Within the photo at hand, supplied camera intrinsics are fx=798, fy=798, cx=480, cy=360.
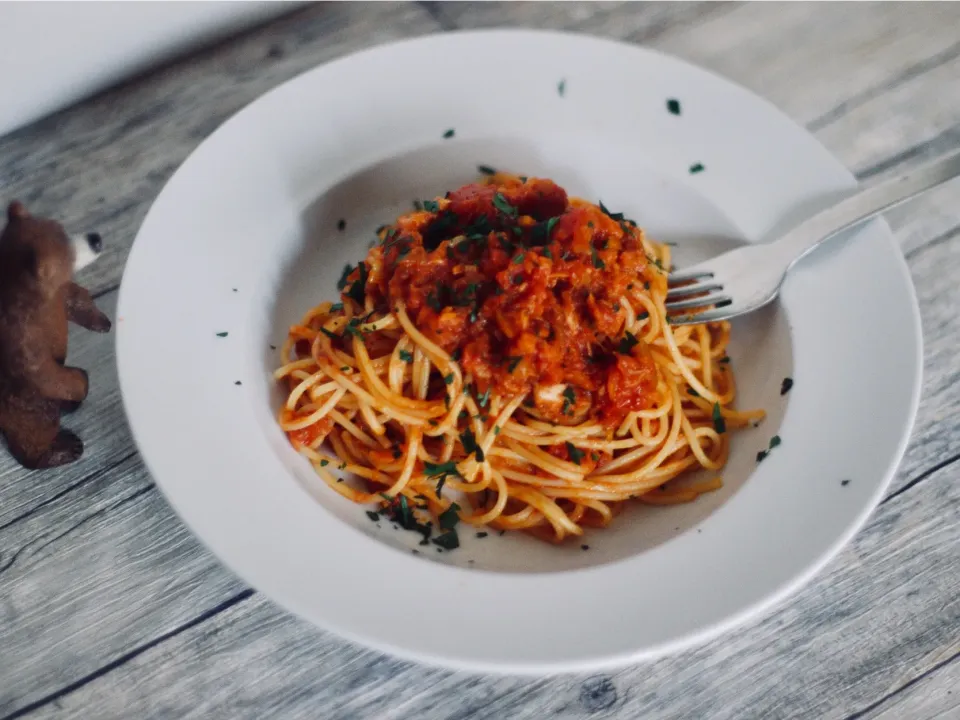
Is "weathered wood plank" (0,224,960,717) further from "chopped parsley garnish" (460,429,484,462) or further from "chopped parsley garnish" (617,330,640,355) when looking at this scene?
"chopped parsley garnish" (617,330,640,355)

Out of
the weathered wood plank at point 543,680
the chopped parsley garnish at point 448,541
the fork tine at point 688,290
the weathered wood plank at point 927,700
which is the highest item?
the fork tine at point 688,290

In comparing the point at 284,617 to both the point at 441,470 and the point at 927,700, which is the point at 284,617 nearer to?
the point at 441,470

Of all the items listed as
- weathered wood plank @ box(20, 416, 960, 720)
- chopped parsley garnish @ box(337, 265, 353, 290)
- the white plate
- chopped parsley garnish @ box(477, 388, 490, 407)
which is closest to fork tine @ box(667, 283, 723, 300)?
the white plate

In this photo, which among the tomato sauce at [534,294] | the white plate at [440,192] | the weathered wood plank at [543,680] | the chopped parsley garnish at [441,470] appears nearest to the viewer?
the white plate at [440,192]

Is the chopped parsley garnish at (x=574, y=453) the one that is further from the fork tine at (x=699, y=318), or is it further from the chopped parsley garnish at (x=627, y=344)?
the fork tine at (x=699, y=318)

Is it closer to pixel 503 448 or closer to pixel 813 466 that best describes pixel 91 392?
pixel 503 448

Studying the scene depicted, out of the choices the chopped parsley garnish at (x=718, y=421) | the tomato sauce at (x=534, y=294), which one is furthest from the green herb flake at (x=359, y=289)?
the chopped parsley garnish at (x=718, y=421)

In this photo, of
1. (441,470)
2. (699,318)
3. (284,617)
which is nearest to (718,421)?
(699,318)
